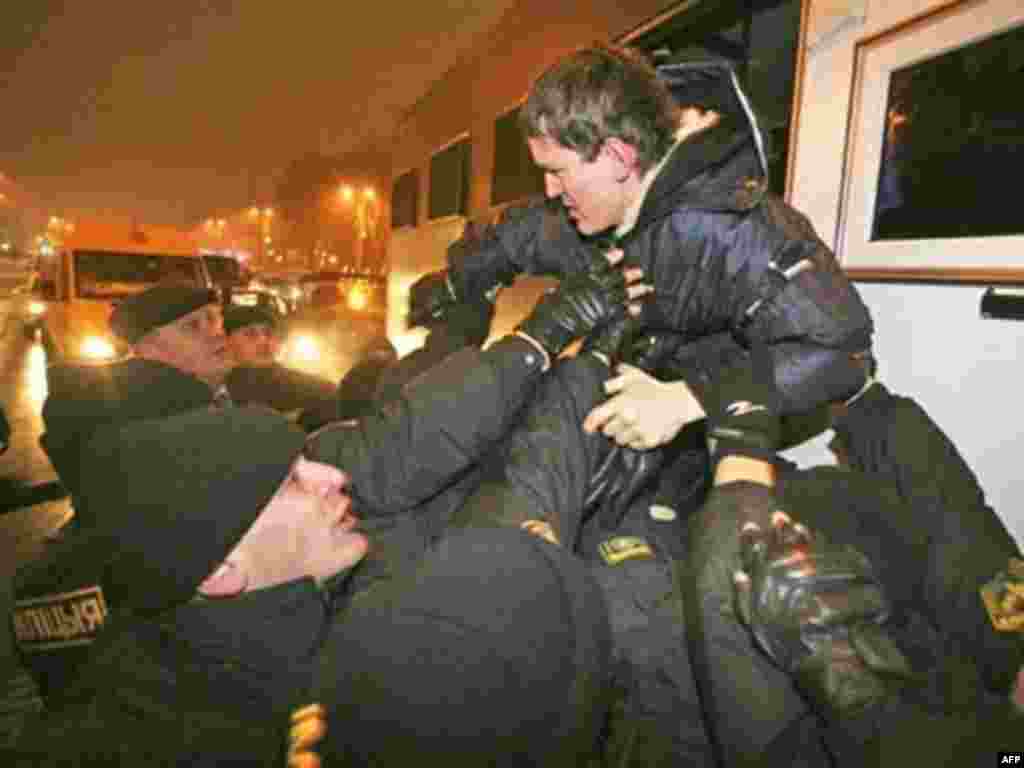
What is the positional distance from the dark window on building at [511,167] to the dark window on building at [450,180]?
98cm

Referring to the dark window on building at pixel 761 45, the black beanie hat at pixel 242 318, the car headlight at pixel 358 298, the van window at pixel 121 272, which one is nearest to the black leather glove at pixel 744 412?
the dark window on building at pixel 761 45

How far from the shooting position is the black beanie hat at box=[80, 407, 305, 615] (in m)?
0.88

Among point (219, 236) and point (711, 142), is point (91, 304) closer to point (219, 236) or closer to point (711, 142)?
point (711, 142)

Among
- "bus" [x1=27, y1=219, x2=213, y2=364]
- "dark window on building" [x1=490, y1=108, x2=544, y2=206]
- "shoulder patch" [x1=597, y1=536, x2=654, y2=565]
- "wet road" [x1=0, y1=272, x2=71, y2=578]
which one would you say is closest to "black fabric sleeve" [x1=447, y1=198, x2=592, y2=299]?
"shoulder patch" [x1=597, y1=536, x2=654, y2=565]

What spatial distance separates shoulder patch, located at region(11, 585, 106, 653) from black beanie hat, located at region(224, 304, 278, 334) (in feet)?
7.98

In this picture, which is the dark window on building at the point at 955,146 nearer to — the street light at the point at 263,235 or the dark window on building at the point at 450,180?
the dark window on building at the point at 450,180

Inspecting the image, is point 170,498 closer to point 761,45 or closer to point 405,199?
point 761,45

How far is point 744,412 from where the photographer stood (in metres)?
1.35

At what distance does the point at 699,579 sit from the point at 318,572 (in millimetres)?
701

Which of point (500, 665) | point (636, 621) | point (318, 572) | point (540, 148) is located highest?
point (540, 148)

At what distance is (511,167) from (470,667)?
17.7ft

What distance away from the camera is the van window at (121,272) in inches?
244

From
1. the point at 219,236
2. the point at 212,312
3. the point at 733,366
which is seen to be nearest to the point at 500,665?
the point at 733,366

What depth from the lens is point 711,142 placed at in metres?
1.68
